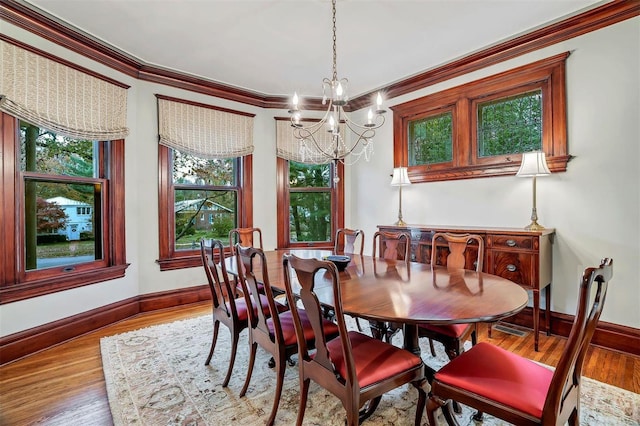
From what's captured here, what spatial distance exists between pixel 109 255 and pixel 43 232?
0.64 meters

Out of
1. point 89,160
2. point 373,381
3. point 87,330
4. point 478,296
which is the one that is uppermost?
point 89,160

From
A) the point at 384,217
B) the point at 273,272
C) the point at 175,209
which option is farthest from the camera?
the point at 384,217

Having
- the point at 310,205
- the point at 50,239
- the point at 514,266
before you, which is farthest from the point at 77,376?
the point at 514,266

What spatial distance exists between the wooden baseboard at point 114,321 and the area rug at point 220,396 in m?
0.54

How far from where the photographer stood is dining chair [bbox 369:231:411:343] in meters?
2.32

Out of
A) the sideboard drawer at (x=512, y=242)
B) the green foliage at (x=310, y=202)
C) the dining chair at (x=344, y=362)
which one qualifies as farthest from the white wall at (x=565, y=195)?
the dining chair at (x=344, y=362)

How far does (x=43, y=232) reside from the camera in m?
2.88

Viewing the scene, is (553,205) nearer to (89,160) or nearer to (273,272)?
(273,272)

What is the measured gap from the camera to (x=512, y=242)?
285cm

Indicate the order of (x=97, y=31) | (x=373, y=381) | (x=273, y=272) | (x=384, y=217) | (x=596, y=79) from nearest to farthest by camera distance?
(x=373, y=381)
(x=273, y=272)
(x=596, y=79)
(x=97, y=31)
(x=384, y=217)

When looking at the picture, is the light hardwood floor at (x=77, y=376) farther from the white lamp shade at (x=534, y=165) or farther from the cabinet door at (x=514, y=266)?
the white lamp shade at (x=534, y=165)

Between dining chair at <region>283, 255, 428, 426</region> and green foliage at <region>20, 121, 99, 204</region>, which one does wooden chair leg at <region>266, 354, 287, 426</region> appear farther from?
green foliage at <region>20, 121, 99, 204</region>

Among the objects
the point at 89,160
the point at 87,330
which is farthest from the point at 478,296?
the point at 89,160

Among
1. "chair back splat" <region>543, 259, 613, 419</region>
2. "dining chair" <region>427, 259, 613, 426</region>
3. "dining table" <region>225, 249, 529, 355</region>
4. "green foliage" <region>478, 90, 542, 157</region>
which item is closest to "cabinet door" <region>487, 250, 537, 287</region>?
"dining table" <region>225, 249, 529, 355</region>
